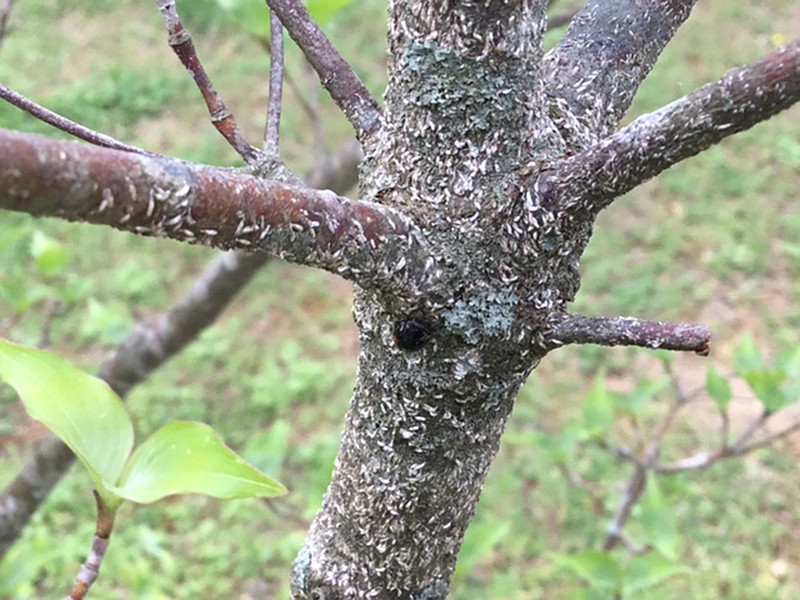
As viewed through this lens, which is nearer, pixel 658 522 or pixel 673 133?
pixel 673 133

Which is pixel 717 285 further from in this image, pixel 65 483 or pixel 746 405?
pixel 65 483

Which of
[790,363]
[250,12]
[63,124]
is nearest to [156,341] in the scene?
[250,12]

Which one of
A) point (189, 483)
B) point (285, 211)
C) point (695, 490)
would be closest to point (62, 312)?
point (695, 490)

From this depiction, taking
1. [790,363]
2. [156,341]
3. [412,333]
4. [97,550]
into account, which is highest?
[790,363]

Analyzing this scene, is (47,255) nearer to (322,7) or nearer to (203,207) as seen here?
(322,7)

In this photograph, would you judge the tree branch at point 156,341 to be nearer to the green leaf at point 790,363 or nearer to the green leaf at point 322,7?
the green leaf at point 322,7

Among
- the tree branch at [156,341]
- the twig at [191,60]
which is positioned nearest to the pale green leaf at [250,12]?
the tree branch at [156,341]
